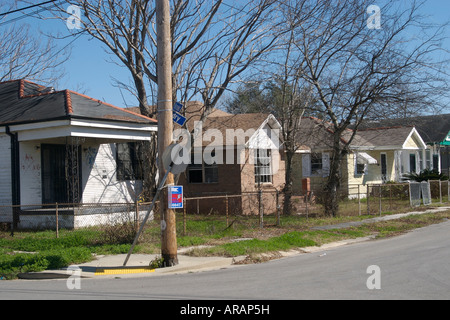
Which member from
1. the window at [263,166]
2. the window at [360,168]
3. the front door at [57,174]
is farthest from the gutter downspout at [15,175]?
the window at [360,168]

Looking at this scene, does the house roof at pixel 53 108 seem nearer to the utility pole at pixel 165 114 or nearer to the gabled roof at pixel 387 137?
the utility pole at pixel 165 114

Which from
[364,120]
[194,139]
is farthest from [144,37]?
[364,120]

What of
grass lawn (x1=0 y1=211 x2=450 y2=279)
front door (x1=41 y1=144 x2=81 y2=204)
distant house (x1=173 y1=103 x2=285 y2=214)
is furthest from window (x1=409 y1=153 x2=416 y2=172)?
front door (x1=41 y1=144 x2=81 y2=204)

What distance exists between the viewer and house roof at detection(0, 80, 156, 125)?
16781 mm

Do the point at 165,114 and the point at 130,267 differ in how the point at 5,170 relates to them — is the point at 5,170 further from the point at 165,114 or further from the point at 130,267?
the point at 165,114

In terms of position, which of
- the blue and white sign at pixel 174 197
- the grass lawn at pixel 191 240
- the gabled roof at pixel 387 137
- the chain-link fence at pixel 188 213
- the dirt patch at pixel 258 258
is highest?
the gabled roof at pixel 387 137

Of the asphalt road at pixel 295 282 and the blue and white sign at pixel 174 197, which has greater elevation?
the blue and white sign at pixel 174 197

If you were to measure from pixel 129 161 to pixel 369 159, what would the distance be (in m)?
16.7

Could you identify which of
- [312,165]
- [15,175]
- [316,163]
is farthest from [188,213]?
[312,165]

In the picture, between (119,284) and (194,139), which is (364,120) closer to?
(194,139)

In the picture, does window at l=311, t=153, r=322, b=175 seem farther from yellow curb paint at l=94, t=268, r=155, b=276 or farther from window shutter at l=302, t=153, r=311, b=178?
yellow curb paint at l=94, t=268, r=155, b=276

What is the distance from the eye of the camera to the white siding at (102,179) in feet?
63.8

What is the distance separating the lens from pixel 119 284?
31.1 feet

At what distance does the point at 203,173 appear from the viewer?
22719 mm
